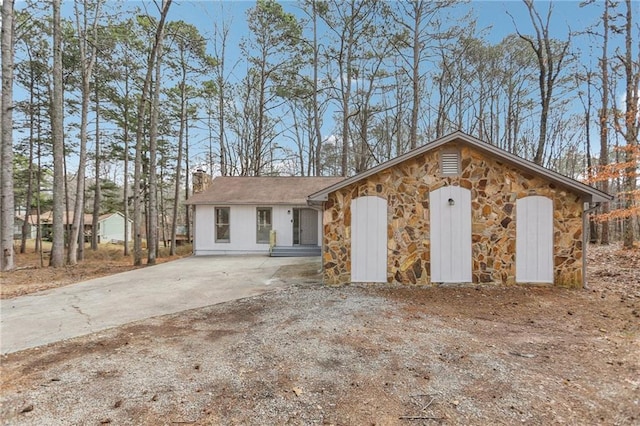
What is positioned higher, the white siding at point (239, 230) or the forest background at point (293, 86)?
the forest background at point (293, 86)

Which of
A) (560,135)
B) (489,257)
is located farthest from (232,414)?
(560,135)

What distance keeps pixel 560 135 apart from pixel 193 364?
1070 inches

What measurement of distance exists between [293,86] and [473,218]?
641 inches

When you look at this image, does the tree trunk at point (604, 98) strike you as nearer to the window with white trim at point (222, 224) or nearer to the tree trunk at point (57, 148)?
the window with white trim at point (222, 224)

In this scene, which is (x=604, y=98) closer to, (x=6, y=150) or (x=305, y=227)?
(x=305, y=227)

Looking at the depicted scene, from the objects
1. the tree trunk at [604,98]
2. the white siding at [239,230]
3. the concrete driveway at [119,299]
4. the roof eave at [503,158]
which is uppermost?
the tree trunk at [604,98]

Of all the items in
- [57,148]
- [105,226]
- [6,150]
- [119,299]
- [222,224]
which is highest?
[57,148]

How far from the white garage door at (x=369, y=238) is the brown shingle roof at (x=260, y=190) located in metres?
5.98

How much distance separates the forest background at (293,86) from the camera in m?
12.8

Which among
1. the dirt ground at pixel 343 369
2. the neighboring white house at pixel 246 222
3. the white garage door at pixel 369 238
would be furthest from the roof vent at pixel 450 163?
the neighboring white house at pixel 246 222

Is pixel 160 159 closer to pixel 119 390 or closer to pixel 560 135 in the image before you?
pixel 119 390

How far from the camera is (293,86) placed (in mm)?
20281

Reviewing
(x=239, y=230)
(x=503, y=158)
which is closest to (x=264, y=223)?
(x=239, y=230)

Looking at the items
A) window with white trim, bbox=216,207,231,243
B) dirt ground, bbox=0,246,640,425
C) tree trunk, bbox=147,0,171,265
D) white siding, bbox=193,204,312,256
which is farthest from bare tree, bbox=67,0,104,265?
dirt ground, bbox=0,246,640,425
